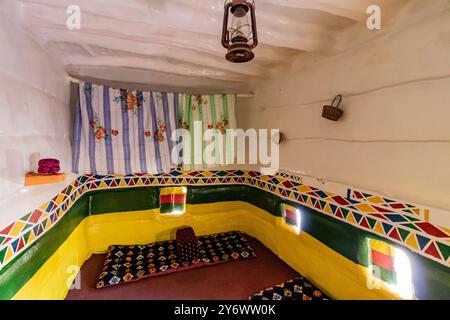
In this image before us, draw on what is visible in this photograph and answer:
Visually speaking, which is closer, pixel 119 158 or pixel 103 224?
pixel 119 158

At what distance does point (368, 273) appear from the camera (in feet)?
4.77

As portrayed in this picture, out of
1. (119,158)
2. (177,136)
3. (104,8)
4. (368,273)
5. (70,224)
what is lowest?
(368,273)

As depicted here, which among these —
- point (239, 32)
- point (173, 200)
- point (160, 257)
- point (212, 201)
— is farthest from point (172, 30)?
point (160, 257)

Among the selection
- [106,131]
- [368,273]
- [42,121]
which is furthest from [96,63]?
[368,273]

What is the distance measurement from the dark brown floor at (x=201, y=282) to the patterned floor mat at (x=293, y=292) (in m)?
0.08

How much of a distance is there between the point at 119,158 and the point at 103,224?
786mm

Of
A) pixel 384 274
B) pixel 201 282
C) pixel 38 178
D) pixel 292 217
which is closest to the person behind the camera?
pixel 38 178

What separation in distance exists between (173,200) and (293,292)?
1.54m

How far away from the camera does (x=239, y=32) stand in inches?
39.5

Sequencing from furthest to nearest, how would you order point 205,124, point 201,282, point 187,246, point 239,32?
point 205,124
point 187,246
point 201,282
point 239,32

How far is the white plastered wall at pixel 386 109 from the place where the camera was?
1085mm

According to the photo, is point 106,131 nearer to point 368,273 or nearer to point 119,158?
point 119,158

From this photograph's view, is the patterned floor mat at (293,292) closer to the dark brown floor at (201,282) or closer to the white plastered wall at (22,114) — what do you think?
the dark brown floor at (201,282)

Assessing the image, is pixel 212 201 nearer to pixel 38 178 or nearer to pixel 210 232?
pixel 210 232
